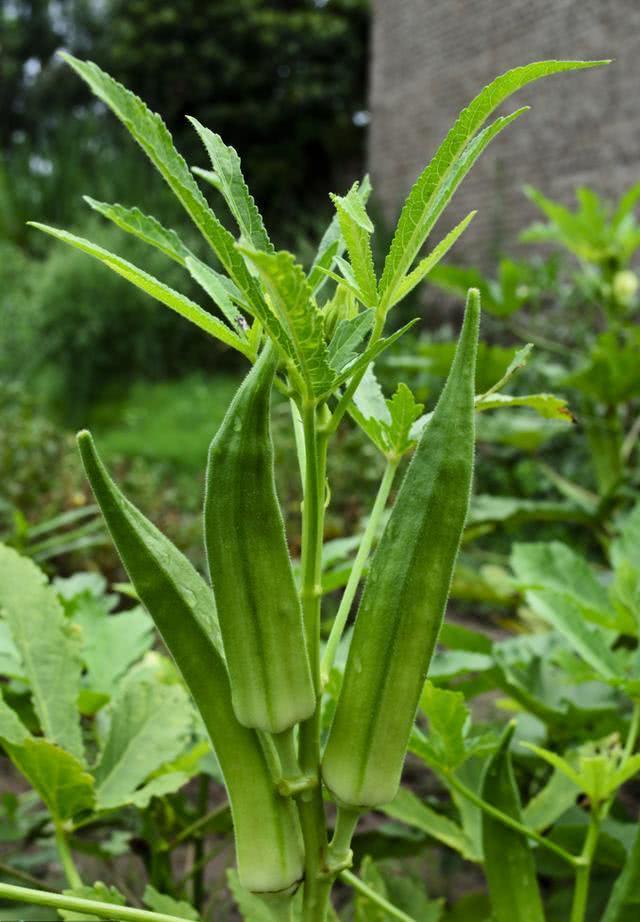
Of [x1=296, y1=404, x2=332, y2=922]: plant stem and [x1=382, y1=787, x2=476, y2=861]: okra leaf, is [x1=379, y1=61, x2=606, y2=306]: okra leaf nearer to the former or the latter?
[x1=296, y1=404, x2=332, y2=922]: plant stem

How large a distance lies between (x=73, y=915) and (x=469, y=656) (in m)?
0.33

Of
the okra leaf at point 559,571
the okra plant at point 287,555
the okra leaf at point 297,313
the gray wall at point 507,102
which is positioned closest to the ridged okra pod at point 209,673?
the okra plant at point 287,555

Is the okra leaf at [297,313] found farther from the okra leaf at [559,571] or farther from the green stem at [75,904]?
the okra leaf at [559,571]

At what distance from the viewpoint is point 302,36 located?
1074 centimetres

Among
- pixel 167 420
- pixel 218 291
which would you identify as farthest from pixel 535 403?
pixel 167 420

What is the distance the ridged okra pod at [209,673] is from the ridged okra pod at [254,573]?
0.08 ft

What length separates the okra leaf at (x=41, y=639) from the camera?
23.8 inches

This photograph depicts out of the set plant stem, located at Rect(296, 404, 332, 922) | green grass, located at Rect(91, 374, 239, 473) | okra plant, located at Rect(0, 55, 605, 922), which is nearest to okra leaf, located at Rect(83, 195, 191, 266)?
okra plant, located at Rect(0, 55, 605, 922)

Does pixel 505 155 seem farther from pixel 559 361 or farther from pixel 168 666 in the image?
pixel 168 666

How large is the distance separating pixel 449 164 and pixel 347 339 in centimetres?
9

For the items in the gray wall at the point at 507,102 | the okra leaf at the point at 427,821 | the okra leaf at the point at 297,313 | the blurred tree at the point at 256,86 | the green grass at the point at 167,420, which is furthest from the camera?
the blurred tree at the point at 256,86

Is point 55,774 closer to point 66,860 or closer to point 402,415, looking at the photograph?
point 66,860

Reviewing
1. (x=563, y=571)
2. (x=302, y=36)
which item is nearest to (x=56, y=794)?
(x=563, y=571)

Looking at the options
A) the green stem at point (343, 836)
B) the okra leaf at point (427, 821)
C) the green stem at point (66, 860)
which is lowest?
the okra leaf at point (427, 821)
